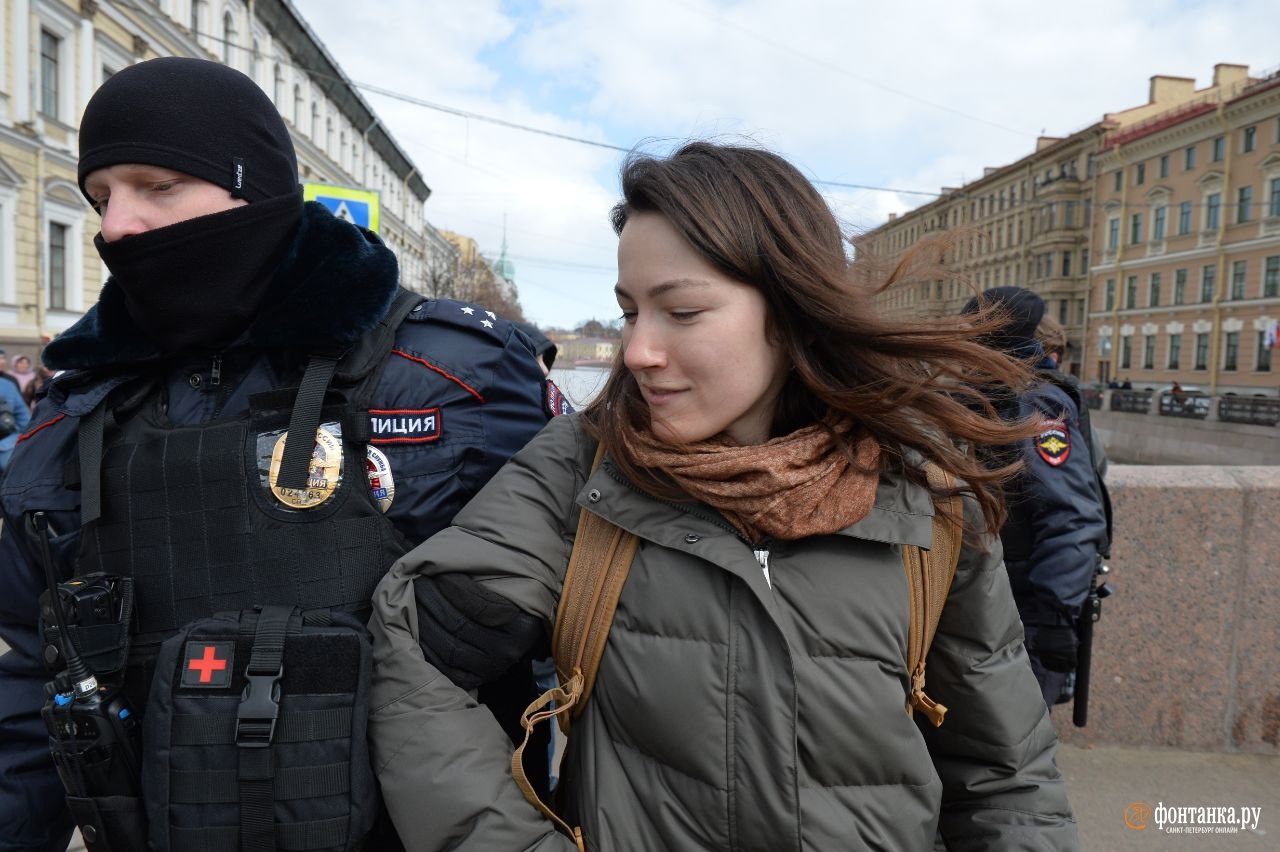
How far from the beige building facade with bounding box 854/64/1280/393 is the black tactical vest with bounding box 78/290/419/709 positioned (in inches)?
1554

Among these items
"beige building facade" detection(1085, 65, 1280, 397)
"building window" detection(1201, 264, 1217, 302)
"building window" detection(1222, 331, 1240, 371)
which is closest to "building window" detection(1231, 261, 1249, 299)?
"beige building facade" detection(1085, 65, 1280, 397)

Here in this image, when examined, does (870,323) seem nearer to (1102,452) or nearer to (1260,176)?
(1102,452)

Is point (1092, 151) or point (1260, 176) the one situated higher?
point (1092, 151)

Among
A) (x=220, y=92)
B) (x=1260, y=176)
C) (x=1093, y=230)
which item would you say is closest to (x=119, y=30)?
(x=220, y=92)

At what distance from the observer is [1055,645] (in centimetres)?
288

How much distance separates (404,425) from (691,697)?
0.73 metres

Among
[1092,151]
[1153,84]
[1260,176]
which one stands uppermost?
[1153,84]

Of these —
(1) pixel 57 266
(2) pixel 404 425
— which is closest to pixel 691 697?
(2) pixel 404 425

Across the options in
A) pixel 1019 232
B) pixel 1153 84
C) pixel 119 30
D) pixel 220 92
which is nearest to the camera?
pixel 220 92

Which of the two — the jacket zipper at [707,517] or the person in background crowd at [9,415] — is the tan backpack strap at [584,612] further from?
the person in background crowd at [9,415]

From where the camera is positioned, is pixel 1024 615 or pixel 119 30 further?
pixel 119 30

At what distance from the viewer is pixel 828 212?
60.8 inches

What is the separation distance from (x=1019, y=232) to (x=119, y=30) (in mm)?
56078

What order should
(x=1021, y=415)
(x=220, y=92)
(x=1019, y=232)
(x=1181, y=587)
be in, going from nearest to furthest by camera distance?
(x=220, y=92) → (x=1021, y=415) → (x=1181, y=587) → (x=1019, y=232)
